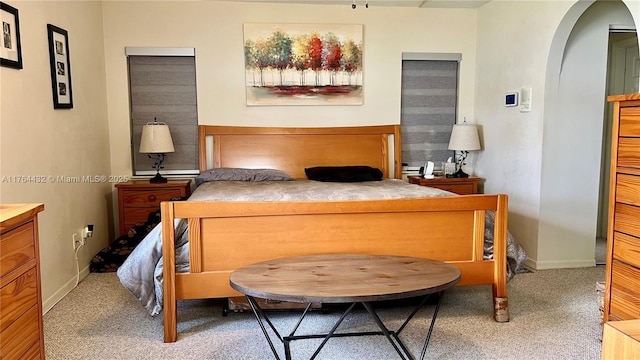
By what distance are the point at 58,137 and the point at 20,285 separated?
207cm

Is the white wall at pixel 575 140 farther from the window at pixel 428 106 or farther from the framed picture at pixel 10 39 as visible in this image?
the framed picture at pixel 10 39

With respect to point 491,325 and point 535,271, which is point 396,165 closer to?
point 535,271

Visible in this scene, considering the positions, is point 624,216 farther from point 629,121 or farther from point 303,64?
point 303,64

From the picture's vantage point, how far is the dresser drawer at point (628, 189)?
2133mm

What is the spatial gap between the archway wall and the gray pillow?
2.08 metres

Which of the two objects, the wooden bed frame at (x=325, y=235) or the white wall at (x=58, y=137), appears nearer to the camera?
the wooden bed frame at (x=325, y=235)

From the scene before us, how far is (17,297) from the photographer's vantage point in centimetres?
147

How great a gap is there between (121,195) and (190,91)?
3.80 ft

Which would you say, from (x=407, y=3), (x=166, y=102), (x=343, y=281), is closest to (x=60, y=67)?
(x=166, y=102)

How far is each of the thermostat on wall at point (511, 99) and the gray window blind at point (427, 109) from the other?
0.72 m

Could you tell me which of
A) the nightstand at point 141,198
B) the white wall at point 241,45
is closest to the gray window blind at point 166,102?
the white wall at point 241,45

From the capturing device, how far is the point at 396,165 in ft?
15.3

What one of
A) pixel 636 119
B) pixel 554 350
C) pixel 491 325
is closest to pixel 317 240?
pixel 491 325

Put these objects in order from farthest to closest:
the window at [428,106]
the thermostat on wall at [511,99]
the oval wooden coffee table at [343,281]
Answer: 1. the window at [428,106]
2. the thermostat on wall at [511,99]
3. the oval wooden coffee table at [343,281]
